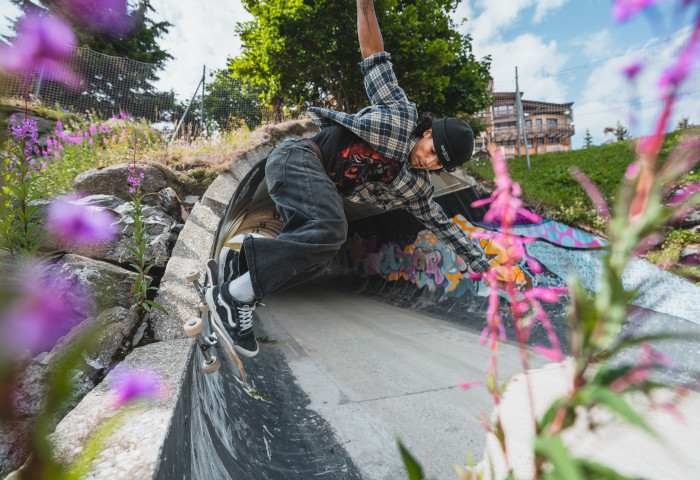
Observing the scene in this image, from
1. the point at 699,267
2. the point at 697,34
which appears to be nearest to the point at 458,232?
the point at 699,267

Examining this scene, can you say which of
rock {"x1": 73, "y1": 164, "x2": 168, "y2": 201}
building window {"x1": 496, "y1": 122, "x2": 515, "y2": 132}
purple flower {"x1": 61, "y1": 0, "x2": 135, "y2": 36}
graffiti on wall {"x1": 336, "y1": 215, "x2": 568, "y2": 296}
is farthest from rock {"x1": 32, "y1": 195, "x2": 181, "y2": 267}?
graffiti on wall {"x1": 336, "y1": 215, "x2": 568, "y2": 296}

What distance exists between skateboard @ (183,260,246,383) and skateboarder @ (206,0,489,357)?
9cm

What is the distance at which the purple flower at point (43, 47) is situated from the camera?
57 cm

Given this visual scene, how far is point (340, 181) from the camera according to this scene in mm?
2611

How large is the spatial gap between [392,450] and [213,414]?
110cm

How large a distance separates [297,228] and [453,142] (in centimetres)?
112

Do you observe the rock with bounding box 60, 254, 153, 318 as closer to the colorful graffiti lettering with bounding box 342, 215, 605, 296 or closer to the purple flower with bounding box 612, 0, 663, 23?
the purple flower with bounding box 612, 0, 663, 23

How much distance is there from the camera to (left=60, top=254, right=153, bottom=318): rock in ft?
8.27

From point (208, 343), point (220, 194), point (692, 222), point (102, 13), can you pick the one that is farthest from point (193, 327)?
point (692, 222)

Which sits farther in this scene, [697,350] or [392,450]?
[697,350]

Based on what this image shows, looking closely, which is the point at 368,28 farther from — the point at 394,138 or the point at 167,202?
the point at 167,202

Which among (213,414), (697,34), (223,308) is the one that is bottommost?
(213,414)

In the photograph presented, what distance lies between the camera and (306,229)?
2.04 meters

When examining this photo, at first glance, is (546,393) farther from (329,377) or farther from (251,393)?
(251,393)
